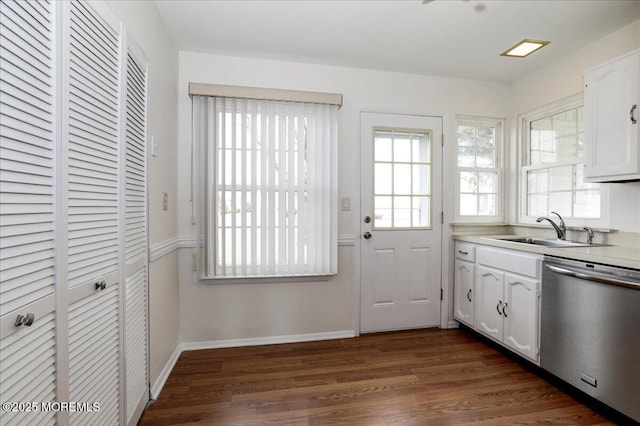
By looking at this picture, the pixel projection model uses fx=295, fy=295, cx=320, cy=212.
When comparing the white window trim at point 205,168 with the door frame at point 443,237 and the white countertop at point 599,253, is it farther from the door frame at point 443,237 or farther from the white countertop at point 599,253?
the white countertop at point 599,253

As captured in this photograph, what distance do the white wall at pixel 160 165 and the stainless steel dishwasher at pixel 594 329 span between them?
2655 millimetres

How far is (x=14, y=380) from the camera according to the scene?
0.80 metres

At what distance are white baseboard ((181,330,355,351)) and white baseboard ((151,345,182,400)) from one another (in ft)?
0.44

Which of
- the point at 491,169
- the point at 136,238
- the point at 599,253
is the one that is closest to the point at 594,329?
the point at 599,253

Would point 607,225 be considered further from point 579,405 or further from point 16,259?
point 16,259

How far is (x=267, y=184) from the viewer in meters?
2.58

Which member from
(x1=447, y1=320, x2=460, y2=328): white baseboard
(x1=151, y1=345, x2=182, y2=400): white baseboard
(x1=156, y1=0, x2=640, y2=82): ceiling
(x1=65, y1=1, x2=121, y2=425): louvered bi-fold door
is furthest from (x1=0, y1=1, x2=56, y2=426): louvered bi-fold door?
(x1=447, y1=320, x2=460, y2=328): white baseboard

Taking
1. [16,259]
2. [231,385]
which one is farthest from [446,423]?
[16,259]

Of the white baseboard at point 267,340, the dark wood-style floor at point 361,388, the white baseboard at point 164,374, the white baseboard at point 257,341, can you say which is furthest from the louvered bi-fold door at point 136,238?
the white baseboard at point 267,340

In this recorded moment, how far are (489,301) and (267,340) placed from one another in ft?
6.49

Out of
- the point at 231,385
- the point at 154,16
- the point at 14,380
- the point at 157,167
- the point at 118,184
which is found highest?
the point at 154,16

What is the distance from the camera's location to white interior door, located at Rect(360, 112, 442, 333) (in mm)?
2881

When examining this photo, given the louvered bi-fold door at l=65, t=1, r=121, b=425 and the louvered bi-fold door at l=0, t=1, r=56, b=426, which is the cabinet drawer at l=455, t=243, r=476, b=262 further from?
the louvered bi-fold door at l=0, t=1, r=56, b=426

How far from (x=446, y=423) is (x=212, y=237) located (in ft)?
6.85
